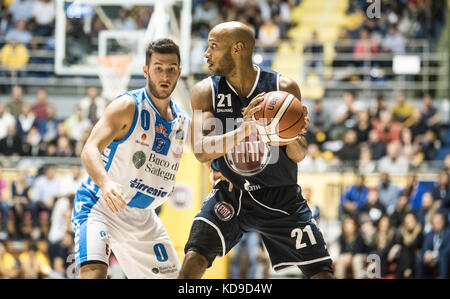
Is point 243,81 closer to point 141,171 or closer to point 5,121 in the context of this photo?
point 141,171

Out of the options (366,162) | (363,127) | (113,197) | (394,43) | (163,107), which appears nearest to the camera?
(113,197)

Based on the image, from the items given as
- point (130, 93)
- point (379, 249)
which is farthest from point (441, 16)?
point (130, 93)

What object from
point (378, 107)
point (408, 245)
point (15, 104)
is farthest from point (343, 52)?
point (15, 104)

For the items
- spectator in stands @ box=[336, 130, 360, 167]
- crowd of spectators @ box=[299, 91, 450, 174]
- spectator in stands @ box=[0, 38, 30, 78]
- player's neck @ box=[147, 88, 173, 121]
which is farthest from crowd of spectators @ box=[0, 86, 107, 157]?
player's neck @ box=[147, 88, 173, 121]

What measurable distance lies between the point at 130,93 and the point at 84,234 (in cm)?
105

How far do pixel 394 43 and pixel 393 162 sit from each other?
3945 millimetres

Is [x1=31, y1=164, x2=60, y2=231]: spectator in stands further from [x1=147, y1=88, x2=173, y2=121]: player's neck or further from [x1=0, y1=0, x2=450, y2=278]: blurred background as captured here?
[x1=147, y1=88, x2=173, y2=121]: player's neck

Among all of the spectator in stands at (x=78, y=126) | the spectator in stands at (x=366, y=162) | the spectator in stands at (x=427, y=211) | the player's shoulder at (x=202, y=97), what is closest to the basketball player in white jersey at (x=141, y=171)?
the player's shoulder at (x=202, y=97)

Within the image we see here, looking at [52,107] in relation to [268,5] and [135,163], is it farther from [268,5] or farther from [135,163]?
[135,163]

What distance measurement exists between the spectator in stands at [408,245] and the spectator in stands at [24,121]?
21.4ft

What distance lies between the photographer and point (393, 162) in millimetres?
10641

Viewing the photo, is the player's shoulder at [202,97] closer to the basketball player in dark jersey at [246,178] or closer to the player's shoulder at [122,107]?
the basketball player in dark jersey at [246,178]

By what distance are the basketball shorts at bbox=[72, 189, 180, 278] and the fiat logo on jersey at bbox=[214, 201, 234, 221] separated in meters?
0.51

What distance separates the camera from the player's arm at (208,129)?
4.25m
